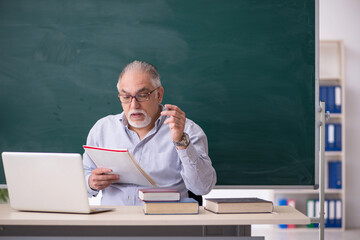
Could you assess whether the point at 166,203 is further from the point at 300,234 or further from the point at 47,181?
the point at 300,234

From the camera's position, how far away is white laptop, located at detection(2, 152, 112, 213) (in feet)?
5.81

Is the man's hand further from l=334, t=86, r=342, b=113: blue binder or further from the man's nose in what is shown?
l=334, t=86, r=342, b=113: blue binder

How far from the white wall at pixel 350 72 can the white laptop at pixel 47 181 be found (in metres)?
4.41

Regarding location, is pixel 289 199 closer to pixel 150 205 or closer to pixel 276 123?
pixel 276 123

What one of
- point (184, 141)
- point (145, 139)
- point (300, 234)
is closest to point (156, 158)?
point (145, 139)

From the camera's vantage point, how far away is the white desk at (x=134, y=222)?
1.74 m

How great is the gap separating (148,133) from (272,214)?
965 mm

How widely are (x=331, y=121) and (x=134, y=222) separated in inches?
167

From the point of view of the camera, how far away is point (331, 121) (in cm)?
550

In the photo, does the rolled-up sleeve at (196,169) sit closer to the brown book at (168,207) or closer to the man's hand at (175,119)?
the man's hand at (175,119)

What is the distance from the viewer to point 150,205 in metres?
1.84

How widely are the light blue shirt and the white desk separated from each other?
322 millimetres

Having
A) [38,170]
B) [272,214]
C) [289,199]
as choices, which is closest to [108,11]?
[38,170]

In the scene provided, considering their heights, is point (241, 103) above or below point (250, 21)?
below
